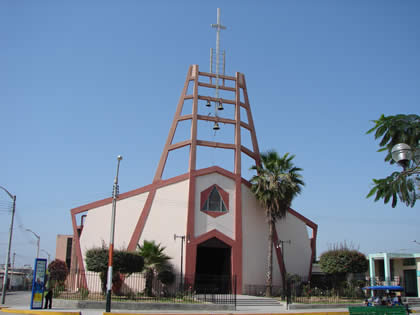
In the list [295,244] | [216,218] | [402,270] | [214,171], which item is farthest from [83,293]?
[402,270]

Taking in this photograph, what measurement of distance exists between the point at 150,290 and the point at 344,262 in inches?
657

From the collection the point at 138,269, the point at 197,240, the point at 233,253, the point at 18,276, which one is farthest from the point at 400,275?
the point at 18,276

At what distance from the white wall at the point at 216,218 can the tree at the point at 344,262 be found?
8.58 metres

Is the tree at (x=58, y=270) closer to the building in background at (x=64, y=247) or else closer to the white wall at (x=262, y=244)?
the building in background at (x=64, y=247)

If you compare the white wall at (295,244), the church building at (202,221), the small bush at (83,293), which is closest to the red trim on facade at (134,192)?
the church building at (202,221)

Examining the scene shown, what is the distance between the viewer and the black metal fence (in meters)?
28.1

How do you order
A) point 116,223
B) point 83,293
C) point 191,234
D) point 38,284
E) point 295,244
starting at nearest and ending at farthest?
point 38,284 → point 83,293 → point 191,234 → point 116,223 → point 295,244

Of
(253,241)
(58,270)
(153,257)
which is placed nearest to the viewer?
(153,257)

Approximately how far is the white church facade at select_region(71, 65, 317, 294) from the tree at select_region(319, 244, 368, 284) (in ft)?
12.9

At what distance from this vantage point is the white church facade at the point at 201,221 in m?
37.0

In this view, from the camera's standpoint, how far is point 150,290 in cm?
3116

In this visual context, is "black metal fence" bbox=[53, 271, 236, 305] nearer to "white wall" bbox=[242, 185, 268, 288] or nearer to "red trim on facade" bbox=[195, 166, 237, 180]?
"white wall" bbox=[242, 185, 268, 288]

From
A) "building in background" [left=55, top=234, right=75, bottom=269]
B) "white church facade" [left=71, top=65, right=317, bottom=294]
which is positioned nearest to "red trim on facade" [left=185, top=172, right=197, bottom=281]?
"white church facade" [left=71, top=65, right=317, bottom=294]

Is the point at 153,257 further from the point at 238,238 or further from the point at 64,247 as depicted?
the point at 64,247
